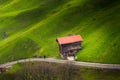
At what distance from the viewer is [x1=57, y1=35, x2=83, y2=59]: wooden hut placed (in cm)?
16562

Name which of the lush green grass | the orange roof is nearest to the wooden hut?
the orange roof

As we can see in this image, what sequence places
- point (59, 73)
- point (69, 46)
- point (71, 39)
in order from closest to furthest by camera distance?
point (59, 73) < point (69, 46) < point (71, 39)

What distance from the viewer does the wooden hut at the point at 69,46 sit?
543 ft

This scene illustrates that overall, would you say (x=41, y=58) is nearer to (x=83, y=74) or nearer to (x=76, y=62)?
(x=76, y=62)

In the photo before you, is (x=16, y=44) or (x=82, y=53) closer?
(x=82, y=53)

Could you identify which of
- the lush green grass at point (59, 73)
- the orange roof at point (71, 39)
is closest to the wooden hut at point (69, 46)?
the orange roof at point (71, 39)

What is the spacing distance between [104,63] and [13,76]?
140 feet

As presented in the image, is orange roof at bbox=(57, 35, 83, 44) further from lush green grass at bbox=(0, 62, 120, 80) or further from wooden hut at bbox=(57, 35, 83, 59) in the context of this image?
lush green grass at bbox=(0, 62, 120, 80)

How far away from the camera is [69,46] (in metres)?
166

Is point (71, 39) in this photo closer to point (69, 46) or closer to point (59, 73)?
point (69, 46)

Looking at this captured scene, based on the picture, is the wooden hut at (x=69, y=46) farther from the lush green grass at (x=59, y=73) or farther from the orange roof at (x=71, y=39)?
the lush green grass at (x=59, y=73)

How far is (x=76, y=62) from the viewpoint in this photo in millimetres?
155125

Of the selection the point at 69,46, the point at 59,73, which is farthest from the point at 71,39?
the point at 59,73

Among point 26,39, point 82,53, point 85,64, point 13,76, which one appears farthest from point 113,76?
point 26,39
